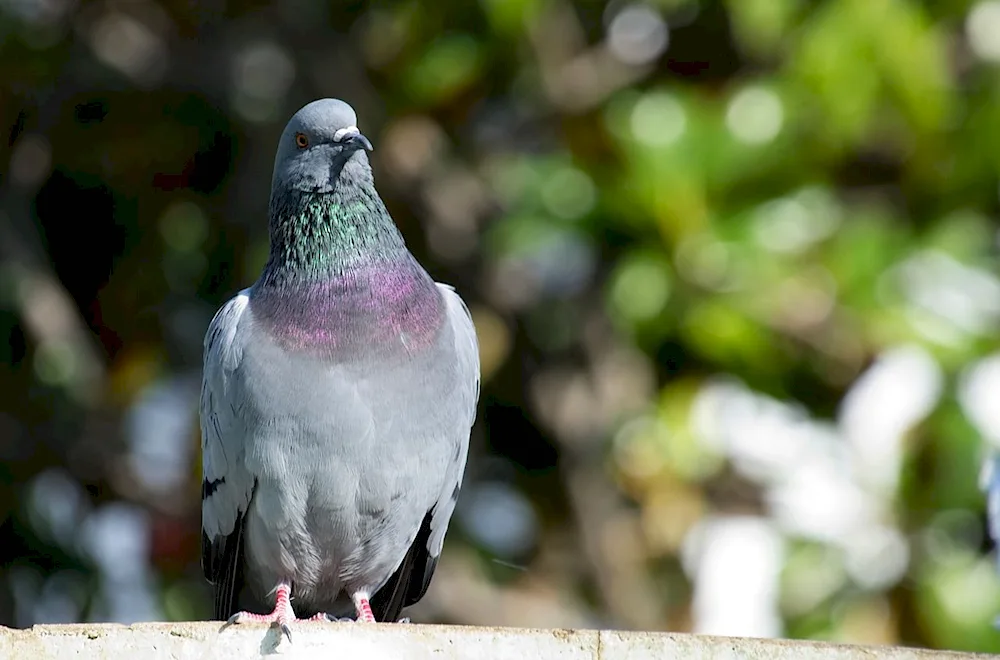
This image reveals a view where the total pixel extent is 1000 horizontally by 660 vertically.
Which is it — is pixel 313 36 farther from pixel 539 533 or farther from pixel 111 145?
pixel 539 533

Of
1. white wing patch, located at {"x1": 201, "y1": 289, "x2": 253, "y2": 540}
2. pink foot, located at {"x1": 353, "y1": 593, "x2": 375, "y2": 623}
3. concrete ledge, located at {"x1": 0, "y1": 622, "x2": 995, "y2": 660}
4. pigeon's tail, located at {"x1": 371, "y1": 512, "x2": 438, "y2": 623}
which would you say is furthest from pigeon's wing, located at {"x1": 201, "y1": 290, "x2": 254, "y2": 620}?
concrete ledge, located at {"x1": 0, "y1": 622, "x2": 995, "y2": 660}

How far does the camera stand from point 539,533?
22.8 ft

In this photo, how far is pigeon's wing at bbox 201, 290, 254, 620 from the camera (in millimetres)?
4047

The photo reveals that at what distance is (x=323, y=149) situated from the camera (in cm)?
407

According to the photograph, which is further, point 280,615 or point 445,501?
point 445,501

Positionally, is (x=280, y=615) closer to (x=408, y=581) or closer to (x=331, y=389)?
(x=331, y=389)

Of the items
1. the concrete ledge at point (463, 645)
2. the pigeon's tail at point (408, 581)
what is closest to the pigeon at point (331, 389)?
the pigeon's tail at point (408, 581)

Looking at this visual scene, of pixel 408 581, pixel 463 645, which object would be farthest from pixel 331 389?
pixel 463 645

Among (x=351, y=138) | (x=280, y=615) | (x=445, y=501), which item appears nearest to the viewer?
(x=280, y=615)

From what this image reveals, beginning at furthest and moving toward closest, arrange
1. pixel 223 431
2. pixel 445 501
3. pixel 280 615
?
pixel 445 501, pixel 223 431, pixel 280 615

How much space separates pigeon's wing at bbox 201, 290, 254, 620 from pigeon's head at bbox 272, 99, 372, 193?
363 millimetres

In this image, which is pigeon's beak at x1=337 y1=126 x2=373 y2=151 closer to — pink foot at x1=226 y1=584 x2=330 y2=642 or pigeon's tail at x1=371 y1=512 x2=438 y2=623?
pigeon's tail at x1=371 y1=512 x2=438 y2=623

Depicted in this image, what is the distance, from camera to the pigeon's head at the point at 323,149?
4.04 m

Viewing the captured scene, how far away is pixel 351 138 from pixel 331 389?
24.8 inches
